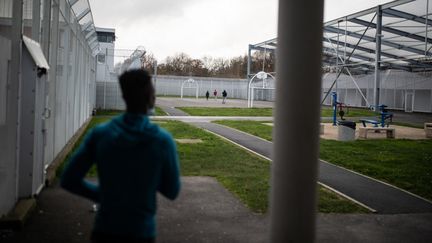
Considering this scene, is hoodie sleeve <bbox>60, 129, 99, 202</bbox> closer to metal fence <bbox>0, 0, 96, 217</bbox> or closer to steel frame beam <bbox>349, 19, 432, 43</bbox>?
metal fence <bbox>0, 0, 96, 217</bbox>

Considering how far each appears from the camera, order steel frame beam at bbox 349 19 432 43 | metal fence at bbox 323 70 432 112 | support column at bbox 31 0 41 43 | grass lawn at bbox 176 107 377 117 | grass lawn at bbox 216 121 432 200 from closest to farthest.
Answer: support column at bbox 31 0 41 43
grass lawn at bbox 216 121 432 200
grass lawn at bbox 176 107 377 117
steel frame beam at bbox 349 19 432 43
metal fence at bbox 323 70 432 112

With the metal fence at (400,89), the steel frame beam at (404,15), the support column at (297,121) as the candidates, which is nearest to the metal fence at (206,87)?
the metal fence at (400,89)

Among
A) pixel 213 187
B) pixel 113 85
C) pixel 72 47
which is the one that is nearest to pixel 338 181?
pixel 213 187

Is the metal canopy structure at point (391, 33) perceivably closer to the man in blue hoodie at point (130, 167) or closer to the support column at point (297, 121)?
the support column at point (297, 121)

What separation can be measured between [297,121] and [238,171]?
7.47 metres

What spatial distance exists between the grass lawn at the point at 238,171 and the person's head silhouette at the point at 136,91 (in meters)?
4.78

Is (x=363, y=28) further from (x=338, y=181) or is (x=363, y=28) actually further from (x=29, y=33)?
(x=29, y=33)

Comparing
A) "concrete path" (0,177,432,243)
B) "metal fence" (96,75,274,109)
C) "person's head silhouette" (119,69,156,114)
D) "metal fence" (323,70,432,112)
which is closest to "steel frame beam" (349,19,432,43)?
"metal fence" (323,70,432,112)

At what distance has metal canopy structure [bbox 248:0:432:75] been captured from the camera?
28.7 meters

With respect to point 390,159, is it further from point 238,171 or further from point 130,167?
point 130,167

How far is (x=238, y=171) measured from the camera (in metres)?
10.4

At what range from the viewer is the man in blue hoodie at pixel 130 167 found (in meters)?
2.29

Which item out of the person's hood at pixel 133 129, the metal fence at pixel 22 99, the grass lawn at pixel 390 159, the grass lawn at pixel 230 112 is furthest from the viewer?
the grass lawn at pixel 230 112

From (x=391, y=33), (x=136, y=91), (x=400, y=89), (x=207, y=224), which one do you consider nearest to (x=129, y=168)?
(x=136, y=91)
